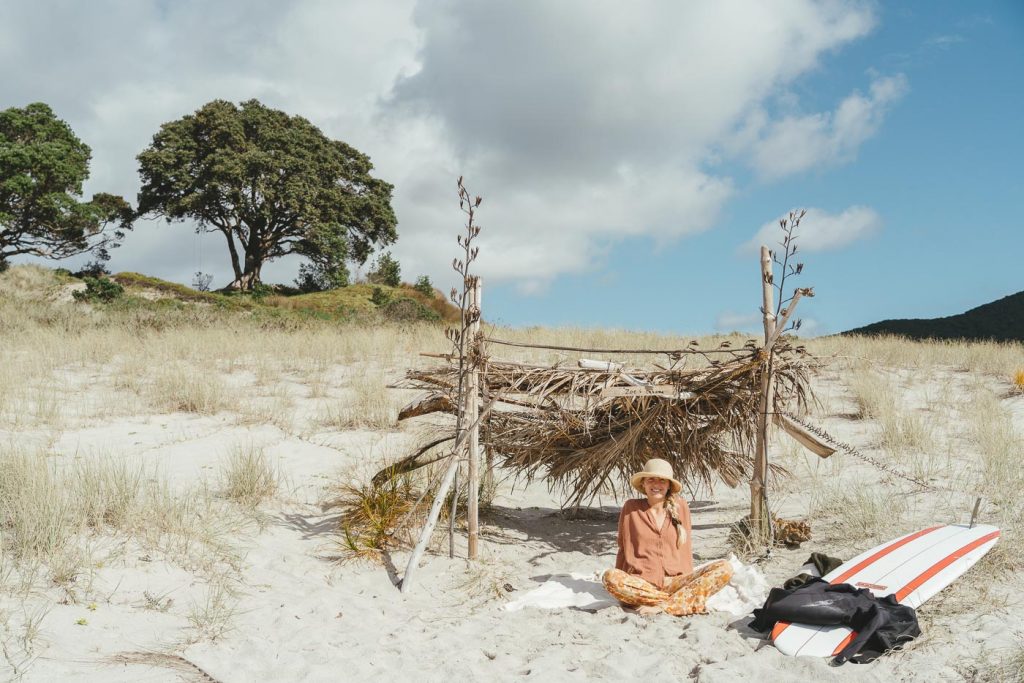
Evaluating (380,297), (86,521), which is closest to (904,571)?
(86,521)

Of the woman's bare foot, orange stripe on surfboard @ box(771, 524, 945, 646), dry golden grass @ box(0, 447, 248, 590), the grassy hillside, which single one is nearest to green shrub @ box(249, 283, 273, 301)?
the grassy hillside

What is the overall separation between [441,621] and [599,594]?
1131 mm

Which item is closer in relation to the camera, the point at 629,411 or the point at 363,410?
the point at 629,411

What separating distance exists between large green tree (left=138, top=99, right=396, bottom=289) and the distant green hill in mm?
19872

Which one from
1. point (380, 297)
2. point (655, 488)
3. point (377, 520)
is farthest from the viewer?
point (380, 297)

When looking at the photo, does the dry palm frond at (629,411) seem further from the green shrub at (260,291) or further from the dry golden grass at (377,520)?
the green shrub at (260,291)

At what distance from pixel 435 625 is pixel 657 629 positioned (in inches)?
56.7

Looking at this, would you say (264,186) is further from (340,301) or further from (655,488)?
(655,488)

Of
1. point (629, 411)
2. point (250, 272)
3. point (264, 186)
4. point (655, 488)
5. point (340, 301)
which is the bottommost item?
point (655, 488)

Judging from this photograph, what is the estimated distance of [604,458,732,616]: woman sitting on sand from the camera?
15.4 ft

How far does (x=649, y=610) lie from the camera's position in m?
4.64

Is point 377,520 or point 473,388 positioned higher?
point 473,388

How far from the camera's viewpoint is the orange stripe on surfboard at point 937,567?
170 inches

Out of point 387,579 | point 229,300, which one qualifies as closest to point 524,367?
point 387,579
